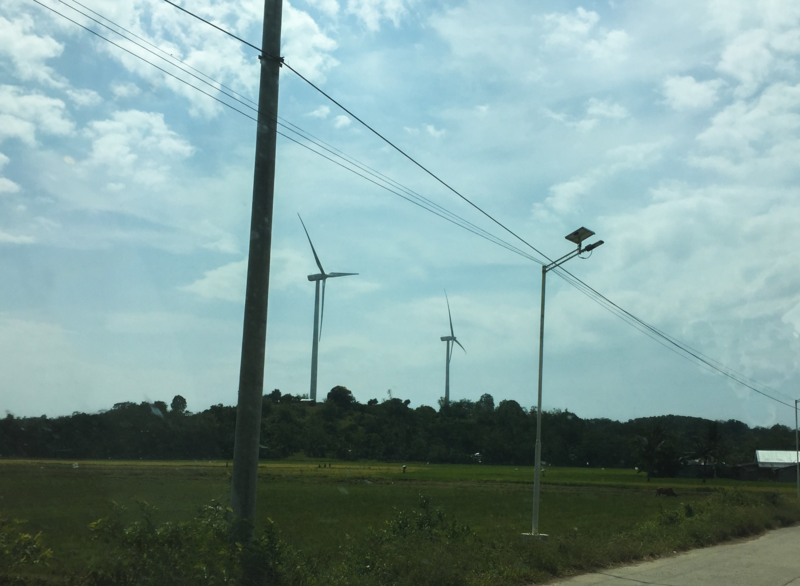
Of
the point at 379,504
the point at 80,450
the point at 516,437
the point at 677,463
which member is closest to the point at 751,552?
the point at 379,504

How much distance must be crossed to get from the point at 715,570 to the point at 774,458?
92633mm

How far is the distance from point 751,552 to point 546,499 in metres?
31.7

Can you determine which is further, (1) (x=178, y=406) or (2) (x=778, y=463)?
(2) (x=778, y=463)

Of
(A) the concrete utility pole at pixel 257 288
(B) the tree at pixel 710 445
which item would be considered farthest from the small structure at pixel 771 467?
(A) the concrete utility pole at pixel 257 288

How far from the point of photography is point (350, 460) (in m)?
113

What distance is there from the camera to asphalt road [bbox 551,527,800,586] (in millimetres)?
13281

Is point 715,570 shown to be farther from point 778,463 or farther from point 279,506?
point 778,463

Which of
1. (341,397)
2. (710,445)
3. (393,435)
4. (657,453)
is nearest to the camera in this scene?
(657,453)

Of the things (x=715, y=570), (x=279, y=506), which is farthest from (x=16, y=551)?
(x=279, y=506)

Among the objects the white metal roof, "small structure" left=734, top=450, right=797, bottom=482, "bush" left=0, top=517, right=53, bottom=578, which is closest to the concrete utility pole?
"bush" left=0, top=517, right=53, bottom=578

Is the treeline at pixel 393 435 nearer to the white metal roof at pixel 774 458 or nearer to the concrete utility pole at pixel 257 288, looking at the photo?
the white metal roof at pixel 774 458

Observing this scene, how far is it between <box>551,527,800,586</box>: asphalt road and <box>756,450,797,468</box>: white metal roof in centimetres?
8317

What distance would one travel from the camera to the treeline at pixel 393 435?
57.5 metres

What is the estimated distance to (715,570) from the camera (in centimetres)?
1510
